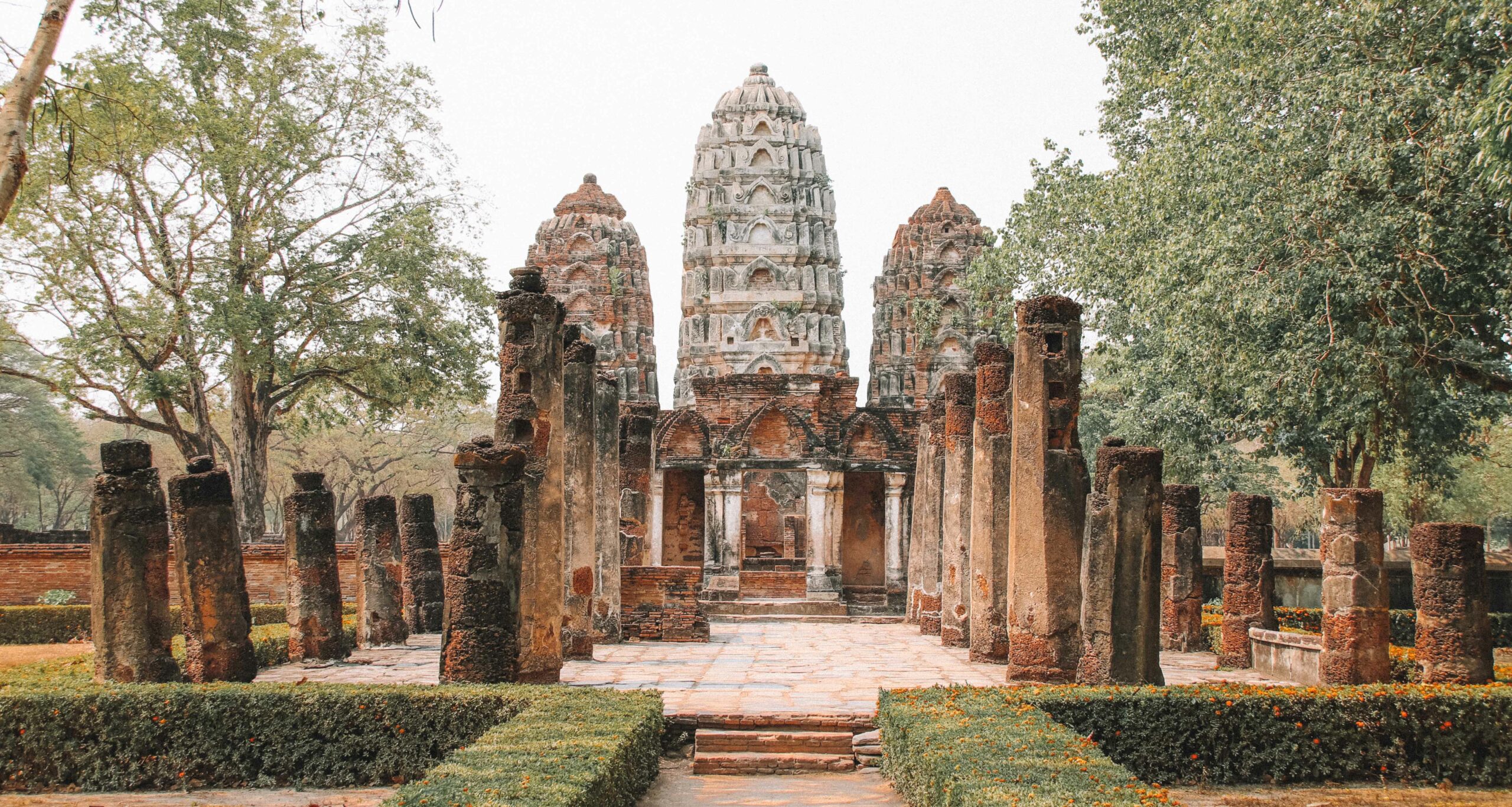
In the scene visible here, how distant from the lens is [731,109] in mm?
42156

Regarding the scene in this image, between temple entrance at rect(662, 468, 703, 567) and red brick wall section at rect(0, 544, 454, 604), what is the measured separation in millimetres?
7604

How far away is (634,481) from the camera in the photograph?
1969 centimetres

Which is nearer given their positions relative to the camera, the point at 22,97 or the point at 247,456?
the point at 22,97

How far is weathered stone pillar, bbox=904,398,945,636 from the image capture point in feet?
58.6

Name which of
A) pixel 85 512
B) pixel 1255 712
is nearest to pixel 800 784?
pixel 1255 712

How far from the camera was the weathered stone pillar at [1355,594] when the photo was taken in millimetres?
11594

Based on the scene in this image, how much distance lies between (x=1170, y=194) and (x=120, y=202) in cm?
1923

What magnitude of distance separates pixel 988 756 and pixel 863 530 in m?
20.0

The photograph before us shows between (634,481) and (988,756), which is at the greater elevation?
(634,481)

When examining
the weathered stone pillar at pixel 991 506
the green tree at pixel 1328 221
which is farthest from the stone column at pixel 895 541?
the weathered stone pillar at pixel 991 506

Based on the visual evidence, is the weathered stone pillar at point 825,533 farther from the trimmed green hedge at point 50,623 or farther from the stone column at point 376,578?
the stone column at point 376,578

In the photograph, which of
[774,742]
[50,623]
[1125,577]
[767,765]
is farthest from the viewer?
[50,623]

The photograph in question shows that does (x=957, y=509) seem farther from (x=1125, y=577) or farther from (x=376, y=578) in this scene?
(x=376, y=578)

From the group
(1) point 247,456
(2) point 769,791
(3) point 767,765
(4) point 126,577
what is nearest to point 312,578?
(4) point 126,577
